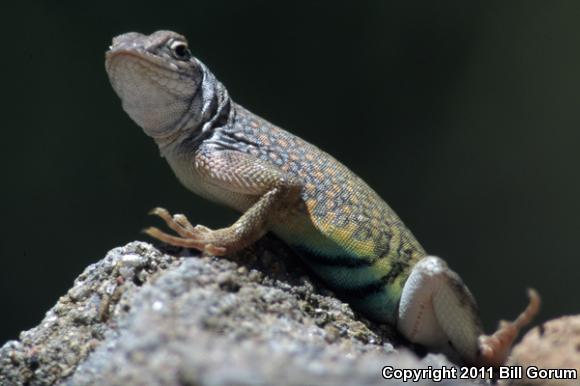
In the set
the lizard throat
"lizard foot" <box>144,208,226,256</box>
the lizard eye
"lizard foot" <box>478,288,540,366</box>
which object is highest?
the lizard eye

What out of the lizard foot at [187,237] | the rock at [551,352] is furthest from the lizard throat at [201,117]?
the rock at [551,352]

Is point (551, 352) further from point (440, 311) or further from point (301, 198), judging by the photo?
point (301, 198)

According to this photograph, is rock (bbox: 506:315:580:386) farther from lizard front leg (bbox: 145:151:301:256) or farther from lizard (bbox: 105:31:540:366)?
lizard front leg (bbox: 145:151:301:256)

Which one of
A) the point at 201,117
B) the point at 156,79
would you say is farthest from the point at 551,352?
the point at 156,79

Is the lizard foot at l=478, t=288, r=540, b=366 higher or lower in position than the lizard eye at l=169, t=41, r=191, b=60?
lower

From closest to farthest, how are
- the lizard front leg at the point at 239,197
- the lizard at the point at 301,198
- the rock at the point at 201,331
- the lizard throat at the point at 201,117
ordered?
the rock at the point at 201,331 < the lizard front leg at the point at 239,197 < the lizard at the point at 301,198 < the lizard throat at the point at 201,117

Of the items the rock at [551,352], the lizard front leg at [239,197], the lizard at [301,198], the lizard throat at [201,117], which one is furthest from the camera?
the lizard throat at [201,117]

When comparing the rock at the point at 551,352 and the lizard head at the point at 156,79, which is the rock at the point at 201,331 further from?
the lizard head at the point at 156,79

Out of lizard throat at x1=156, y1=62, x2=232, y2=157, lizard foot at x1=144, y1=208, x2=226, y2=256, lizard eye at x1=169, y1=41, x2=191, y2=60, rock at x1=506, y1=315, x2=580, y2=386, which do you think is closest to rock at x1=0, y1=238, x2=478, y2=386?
lizard foot at x1=144, y1=208, x2=226, y2=256
